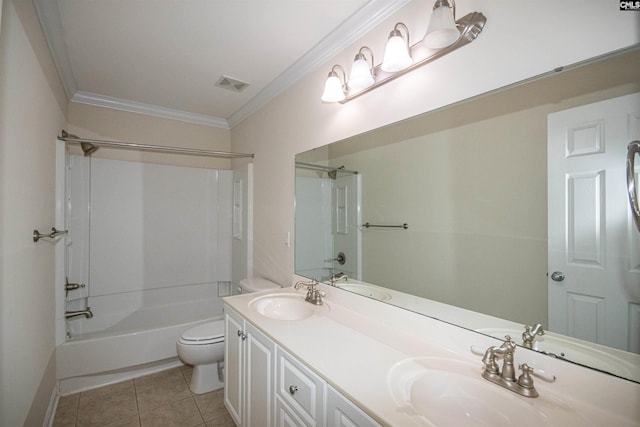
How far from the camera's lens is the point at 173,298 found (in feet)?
9.96

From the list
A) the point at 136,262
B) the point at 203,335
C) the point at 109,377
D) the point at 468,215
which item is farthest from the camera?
A: the point at 136,262

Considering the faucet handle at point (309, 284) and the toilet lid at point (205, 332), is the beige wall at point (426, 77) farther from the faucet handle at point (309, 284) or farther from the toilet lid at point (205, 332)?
the toilet lid at point (205, 332)

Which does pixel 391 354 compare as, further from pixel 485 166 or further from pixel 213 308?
pixel 213 308

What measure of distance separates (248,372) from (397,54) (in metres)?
1.71

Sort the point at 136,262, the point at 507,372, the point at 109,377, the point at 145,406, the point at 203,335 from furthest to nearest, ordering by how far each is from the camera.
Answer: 1. the point at 136,262
2. the point at 109,377
3. the point at 203,335
4. the point at 145,406
5. the point at 507,372

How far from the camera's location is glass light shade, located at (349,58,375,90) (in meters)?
1.38

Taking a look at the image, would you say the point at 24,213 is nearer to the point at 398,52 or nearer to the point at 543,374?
the point at 398,52

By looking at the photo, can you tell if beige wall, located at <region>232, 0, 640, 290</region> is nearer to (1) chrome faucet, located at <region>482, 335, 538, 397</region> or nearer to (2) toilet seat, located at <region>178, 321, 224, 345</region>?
(2) toilet seat, located at <region>178, 321, 224, 345</region>

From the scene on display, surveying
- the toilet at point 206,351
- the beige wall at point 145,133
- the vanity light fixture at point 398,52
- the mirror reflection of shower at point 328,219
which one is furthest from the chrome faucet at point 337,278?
the beige wall at point 145,133

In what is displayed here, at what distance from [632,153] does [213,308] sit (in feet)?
11.3

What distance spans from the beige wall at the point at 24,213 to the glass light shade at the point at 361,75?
1.41 meters

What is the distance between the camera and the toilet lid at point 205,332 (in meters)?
2.08

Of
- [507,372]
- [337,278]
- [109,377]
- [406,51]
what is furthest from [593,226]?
[109,377]

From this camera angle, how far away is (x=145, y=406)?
1.98m
